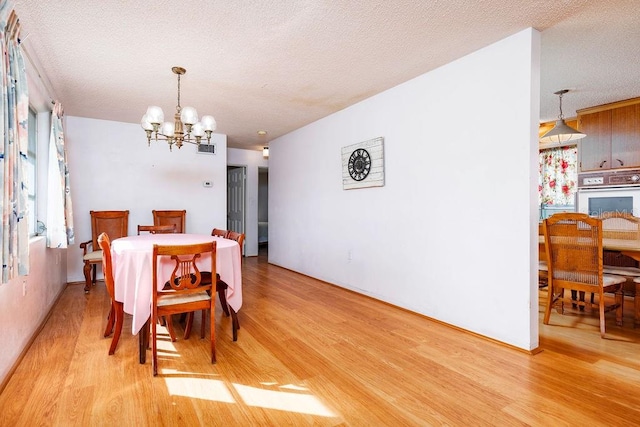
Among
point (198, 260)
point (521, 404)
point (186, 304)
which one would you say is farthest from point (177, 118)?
point (521, 404)

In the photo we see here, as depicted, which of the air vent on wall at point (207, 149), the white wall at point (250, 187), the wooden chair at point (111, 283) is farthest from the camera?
the white wall at point (250, 187)

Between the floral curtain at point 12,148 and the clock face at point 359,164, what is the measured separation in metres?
3.01

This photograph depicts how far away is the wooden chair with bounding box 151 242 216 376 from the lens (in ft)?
6.95

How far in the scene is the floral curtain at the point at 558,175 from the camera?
557 cm

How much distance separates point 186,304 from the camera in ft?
7.42

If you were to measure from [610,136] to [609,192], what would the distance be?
0.71m

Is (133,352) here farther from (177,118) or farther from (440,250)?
(440,250)

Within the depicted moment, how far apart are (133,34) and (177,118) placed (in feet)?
2.29

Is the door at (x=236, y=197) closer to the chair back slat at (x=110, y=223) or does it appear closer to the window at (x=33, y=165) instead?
the chair back slat at (x=110, y=223)

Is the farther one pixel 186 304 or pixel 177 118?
pixel 177 118

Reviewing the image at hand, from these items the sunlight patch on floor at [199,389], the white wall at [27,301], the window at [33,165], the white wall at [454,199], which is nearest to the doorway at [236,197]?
the white wall at [454,199]

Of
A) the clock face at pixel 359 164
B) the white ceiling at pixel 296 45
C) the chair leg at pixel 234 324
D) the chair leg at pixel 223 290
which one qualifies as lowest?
the chair leg at pixel 234 324

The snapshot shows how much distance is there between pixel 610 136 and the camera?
13.7 ft

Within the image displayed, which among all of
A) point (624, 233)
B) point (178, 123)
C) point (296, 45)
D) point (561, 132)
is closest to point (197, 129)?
point (178, 123)
